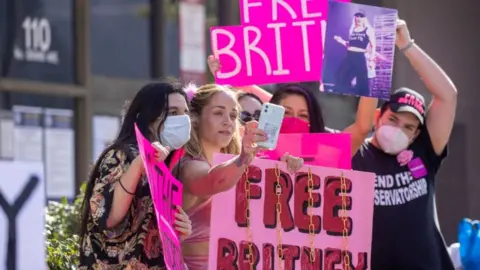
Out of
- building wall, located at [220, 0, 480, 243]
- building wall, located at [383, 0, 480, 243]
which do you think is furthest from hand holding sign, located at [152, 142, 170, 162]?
building wall, located at [383, 0, 480, 243]

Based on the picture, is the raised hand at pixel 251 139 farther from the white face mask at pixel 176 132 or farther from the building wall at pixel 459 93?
the building wall at pixel 459 93

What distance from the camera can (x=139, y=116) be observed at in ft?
14.1

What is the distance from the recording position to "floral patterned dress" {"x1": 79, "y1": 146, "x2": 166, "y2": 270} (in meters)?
4.18

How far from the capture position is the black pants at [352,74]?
16.2 feet

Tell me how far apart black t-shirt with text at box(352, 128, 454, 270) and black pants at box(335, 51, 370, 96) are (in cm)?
53

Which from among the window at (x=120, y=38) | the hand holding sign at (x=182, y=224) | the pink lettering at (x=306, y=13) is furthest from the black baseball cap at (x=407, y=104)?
the window at (x=120, y=38)

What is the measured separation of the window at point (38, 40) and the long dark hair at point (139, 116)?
13.9 ft

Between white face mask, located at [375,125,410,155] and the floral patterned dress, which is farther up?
white face mask, located at [375,125,410,155]

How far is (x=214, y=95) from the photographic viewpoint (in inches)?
184

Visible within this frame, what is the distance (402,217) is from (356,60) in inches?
30.7

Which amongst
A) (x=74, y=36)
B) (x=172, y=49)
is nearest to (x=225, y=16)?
(x=172, y=49)

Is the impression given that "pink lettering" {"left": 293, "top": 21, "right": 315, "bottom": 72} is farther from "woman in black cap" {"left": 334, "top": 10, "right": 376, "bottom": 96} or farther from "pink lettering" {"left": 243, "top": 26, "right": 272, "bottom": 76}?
"woman in black cap" {"left": 334, "top": 10, "right": 376, "bottom": 96}

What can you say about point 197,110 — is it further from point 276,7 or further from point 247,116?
point 276,7

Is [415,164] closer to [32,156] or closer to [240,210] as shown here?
[240,210]
